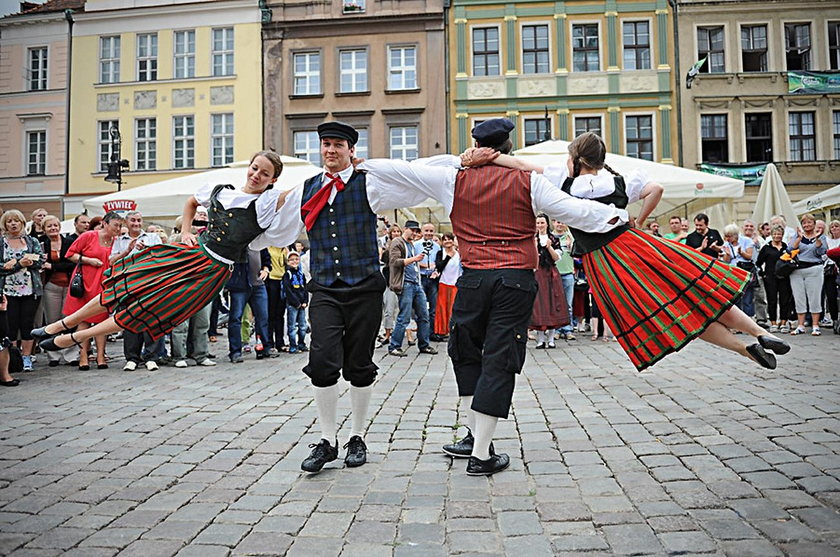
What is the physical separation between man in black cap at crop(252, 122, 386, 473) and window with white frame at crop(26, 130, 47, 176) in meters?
31.2

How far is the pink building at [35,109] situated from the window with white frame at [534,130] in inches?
768

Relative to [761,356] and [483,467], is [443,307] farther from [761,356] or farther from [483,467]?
[761,356]

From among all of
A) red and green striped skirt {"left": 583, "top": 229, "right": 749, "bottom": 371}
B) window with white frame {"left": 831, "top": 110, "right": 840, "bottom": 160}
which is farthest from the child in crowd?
window with white frame {"left": 831, "top": 110, "right": 840, "bottom": 160}

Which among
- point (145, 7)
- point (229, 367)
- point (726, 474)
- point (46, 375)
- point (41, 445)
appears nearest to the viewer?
point (726, 474)

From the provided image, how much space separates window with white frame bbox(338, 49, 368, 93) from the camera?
29.8 metres

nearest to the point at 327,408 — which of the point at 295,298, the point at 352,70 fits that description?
Result: the point at 295,298

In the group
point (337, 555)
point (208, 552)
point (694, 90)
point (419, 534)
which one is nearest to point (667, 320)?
point (419, 534)

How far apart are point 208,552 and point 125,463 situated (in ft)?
5.96

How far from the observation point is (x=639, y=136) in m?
28.7

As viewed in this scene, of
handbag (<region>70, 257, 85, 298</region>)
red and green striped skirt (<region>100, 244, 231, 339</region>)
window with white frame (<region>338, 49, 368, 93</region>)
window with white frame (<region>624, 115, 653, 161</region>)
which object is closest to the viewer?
red and green striped skirt (<region>100, 244, 231, 339</region>)

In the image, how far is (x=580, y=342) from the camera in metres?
12.2

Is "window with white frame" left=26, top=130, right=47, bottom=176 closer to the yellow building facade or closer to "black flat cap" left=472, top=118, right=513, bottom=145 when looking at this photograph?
the yellow building facade

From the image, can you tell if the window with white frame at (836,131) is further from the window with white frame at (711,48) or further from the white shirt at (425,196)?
the white shirt at (425,196)

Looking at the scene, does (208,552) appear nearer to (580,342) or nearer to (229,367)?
(229,367)
